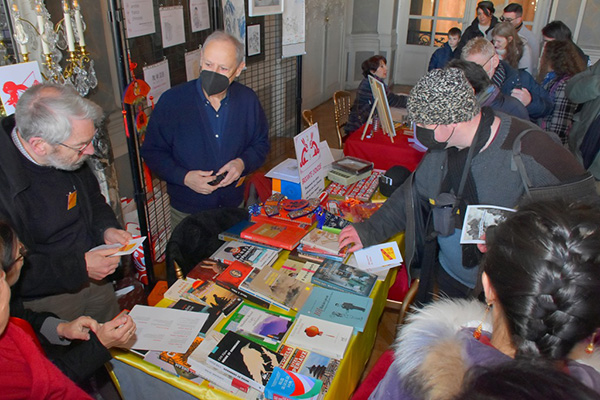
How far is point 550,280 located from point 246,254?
57.6 inches

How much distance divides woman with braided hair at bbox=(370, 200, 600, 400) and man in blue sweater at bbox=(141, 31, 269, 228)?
1731mm

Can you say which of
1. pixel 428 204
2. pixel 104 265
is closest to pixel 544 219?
pixel 428 204

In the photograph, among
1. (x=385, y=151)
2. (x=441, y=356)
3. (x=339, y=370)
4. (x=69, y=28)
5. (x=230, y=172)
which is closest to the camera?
(x=441, y=356)

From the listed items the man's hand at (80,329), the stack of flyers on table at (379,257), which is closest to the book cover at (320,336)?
the stack of flyers on table at (379,257)

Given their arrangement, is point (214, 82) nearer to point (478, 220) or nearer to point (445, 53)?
point (478, 220)

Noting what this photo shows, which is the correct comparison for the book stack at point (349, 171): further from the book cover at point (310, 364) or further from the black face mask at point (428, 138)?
the book cover at point (310, 364)

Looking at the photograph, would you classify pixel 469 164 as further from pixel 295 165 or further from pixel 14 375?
pixel 14 375

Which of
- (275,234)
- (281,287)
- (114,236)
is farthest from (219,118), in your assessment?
(281,287)

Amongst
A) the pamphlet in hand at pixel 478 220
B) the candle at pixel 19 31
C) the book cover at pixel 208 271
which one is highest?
the candle at pixel 19 31

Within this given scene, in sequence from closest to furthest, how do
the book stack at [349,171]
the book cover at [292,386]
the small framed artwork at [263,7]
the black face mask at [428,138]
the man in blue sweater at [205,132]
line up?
the book cover at [292,386], the black face mask at [428,138], the man in blue sweater at [205,132], the book stack at [349,171], the small framed artwork at [263,7]

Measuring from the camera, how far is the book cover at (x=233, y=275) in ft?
6.13

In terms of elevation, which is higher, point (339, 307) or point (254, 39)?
point (254, 39)

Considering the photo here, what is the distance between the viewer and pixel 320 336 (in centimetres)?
161

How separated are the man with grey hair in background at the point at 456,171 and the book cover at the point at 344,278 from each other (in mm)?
128
